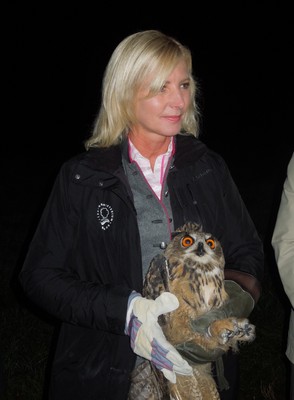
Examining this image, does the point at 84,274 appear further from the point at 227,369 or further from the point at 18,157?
the point at 18,157

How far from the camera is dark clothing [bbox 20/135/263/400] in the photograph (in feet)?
6.89

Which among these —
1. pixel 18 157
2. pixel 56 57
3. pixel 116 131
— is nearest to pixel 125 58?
pixel 116 131

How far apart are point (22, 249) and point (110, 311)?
15.6 feet

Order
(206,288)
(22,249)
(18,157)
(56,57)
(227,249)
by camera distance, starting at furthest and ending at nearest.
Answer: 1. (56,57)
2. (18,157)
3. (22,249)
4. (227,249)
5. (206,288)

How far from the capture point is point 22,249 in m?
6.56

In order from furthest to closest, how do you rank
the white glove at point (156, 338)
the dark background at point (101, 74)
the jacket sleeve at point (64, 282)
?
the dark background at point (101, 74) < the jacket sleeve at point (64, 282) < the white glove at point (156, 338)

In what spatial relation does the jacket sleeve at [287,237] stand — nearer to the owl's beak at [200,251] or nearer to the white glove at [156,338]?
the owl's beak at [200,251]

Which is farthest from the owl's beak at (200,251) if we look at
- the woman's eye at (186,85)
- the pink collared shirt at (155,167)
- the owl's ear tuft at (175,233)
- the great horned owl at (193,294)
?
the woman's eye at (186,85)

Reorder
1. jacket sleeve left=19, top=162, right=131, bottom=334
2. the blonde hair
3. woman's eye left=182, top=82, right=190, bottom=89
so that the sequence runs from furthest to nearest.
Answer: woman's eye left=182, top=82, right=190, bottom=89 → the blonde hair → jacket sleeve left=19, top=162, right=131, bottom=334

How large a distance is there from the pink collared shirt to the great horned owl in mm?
326

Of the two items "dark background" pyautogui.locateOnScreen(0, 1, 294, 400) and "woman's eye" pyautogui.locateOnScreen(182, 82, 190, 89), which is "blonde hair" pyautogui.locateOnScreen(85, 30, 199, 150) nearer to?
"woman's eye" pyautogui.locateOnScreen(182, 82, 190, 89)

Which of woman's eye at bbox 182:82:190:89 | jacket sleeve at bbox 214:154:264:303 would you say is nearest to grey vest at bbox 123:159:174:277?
jacket sleeve at bbox 214:154:264:303

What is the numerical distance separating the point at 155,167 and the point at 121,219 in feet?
0.94

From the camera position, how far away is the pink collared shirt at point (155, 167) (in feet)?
7.38
